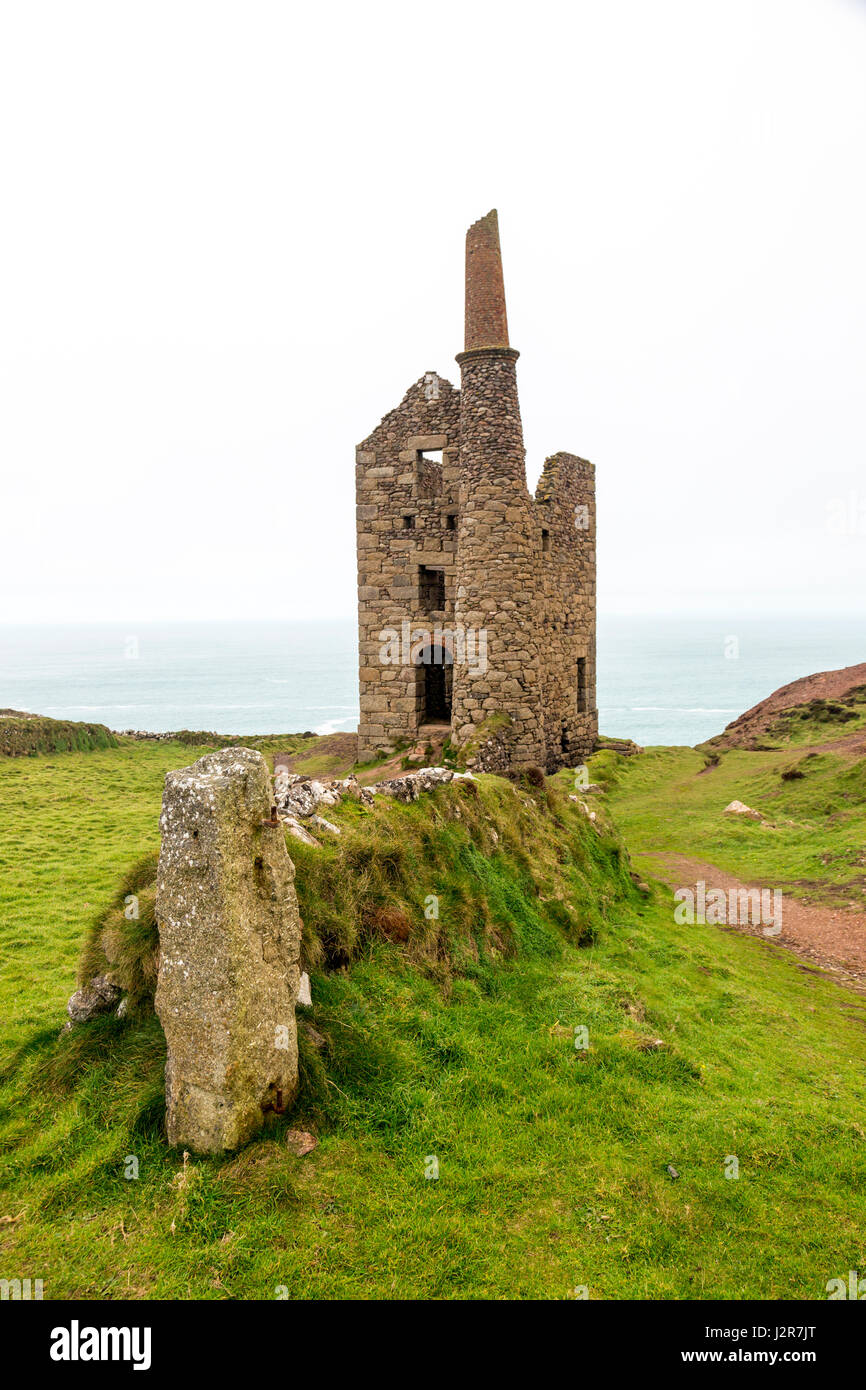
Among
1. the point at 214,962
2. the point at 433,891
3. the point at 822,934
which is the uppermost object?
the point at 214,962

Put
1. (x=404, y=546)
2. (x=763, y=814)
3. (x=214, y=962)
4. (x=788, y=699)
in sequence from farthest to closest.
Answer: (x=788, y=699) → (x=404, y=546) → (x=763, y=814) → (x=214, y=962)

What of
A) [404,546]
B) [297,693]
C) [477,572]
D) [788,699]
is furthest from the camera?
[297,693]

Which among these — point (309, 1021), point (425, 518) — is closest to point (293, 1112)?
point (309, 1021)

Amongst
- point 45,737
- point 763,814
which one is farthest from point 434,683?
point 45,737

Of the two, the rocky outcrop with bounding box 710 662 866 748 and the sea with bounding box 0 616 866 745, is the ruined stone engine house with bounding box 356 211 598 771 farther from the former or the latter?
the sea with bounding box 0 616 866 745

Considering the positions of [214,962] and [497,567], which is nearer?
[214,962]

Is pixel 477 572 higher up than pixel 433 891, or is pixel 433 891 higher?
pixel 477 572

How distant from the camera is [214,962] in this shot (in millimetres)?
5531

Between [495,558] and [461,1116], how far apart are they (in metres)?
13.3

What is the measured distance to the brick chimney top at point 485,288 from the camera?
727 inches

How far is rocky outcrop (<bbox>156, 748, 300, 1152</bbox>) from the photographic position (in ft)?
18.1

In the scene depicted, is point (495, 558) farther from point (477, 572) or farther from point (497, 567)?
point (477, 572)

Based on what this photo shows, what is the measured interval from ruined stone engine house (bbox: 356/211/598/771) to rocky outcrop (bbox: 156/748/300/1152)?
1137 centimetres
